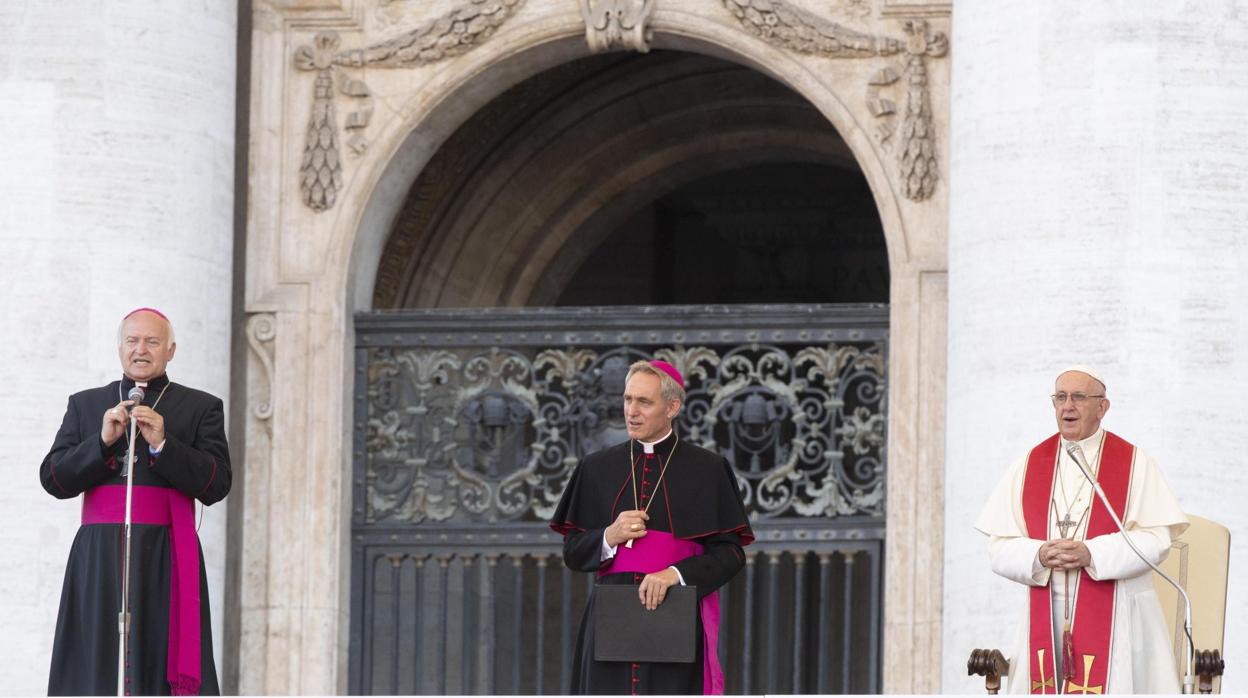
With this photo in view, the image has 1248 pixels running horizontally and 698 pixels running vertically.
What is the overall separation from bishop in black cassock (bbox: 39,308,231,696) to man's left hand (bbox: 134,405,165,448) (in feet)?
0.31

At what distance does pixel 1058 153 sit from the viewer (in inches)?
428

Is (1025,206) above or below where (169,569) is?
above

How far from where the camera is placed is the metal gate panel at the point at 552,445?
1193 cm

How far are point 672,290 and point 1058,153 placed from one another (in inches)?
311

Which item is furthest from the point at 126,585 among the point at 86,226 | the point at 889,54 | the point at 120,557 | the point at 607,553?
the point at 889,54

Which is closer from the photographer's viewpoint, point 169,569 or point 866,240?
point 169,569

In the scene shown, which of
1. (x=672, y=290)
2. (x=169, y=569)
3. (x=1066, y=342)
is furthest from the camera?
(x=672, y=290)

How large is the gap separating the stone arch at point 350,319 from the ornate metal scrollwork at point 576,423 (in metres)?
0.24

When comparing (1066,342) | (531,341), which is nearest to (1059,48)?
(1066,342)

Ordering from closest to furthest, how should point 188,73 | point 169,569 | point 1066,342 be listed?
point 169,569
point 1066,342
point 188,73

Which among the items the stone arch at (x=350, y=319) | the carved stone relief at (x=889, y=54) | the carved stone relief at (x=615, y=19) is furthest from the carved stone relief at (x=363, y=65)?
the carved stone relief at (x=889, y=54)

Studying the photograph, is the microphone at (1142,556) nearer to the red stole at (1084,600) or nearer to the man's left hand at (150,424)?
the red stole at (1084,600)

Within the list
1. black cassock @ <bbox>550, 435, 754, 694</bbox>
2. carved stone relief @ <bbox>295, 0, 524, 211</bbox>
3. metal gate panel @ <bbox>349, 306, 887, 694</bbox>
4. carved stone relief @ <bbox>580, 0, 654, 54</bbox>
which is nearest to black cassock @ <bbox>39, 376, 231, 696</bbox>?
black cassock @ <bbox>550, 435, 754, 694</bbox>

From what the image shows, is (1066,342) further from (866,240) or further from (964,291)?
(866,240)
